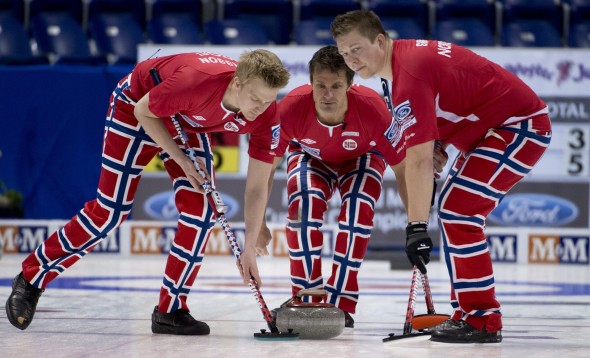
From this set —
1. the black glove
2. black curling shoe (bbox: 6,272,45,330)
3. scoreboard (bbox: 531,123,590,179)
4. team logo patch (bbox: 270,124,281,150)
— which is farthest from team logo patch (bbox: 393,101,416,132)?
scoreboard (bbox: 531,123,590,179)

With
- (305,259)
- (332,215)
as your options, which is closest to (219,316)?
(305,259)

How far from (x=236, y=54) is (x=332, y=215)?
75.2 inches

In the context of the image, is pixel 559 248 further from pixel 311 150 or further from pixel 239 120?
pixel 239 120

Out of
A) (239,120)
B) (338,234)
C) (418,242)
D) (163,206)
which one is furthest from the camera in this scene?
(163,206)

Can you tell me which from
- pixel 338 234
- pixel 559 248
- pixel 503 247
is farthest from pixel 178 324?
pixel 559 248

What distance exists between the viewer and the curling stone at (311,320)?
3873 mm

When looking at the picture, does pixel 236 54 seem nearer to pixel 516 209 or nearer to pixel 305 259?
pixel 516 209

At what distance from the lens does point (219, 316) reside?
4.77 meters

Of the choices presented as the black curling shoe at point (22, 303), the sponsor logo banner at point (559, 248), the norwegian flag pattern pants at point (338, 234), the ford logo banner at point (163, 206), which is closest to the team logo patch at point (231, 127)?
the norwegian flag pattern pants at point (338, 234)

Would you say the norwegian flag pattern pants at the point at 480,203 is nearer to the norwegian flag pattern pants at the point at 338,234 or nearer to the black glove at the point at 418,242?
the black glove at the point at 418,242

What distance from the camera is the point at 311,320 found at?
387 cm

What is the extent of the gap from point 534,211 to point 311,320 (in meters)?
6.27

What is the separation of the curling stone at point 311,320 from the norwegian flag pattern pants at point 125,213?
48 cm

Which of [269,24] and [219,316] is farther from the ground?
[269,24]
